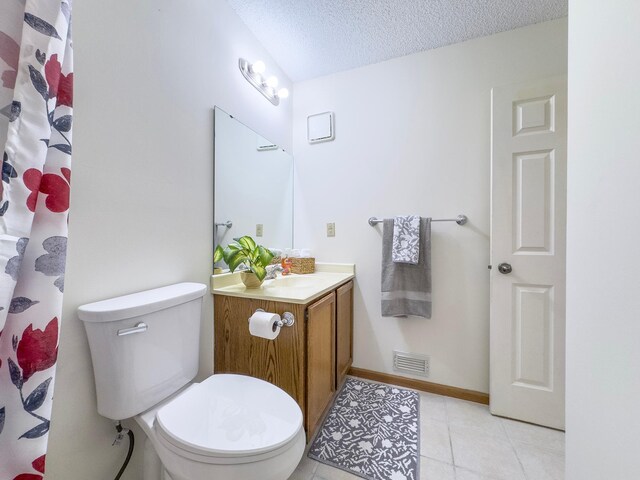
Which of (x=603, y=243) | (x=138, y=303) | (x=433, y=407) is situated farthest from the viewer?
(x=433, y=407)

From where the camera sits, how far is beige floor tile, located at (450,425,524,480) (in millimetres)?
1117

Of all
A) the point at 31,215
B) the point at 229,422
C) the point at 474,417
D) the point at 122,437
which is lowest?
the point at 474,417

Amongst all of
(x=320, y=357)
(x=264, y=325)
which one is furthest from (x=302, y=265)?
(x=264, y=325)

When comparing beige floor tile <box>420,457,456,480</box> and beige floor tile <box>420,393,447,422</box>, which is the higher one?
beige floor tile <box>420,457,456,480</box>

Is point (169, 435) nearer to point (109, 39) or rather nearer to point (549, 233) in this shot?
point (109, 39)

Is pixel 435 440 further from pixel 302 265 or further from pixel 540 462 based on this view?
pixel 302 265

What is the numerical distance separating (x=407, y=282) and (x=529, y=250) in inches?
27.5

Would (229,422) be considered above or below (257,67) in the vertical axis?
below

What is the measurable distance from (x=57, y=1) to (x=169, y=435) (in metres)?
1.17

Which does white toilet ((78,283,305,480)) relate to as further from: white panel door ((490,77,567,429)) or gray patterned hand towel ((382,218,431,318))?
white panel door ((490,77,567,429))

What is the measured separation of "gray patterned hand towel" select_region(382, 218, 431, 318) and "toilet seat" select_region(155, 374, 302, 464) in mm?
1006

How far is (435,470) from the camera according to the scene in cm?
112

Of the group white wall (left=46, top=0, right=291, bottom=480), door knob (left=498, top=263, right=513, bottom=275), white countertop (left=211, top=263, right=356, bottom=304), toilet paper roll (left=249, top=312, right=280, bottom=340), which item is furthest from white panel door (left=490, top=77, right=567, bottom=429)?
white wall (left=46, top=0, right=291, bottom=480)

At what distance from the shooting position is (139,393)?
822 mm
